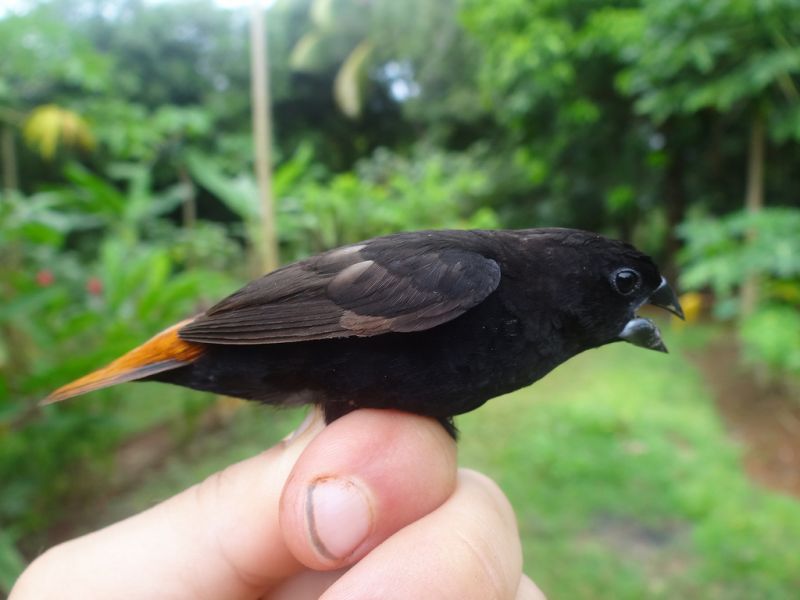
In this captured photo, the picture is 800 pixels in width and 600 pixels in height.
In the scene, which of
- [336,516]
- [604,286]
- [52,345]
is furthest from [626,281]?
[52,345]

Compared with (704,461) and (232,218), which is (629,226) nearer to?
(704,461)

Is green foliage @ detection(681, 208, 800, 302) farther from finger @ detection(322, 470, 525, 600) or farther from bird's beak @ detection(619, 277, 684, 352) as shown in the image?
finger @ detection(322, 470, 525, 600)

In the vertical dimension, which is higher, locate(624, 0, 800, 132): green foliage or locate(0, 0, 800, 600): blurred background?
locate(624, 0, 800, 132): green foliage

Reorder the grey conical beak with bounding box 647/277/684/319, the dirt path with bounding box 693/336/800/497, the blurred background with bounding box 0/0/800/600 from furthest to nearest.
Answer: the dirt path with bounding box 693/336/800/497
the blurred background with bounding box 0/0/800/600
the grey conical beak with bounding box 647/277/684/319

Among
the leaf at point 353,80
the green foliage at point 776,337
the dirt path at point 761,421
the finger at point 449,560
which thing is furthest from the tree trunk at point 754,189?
the leaf at point 353,80

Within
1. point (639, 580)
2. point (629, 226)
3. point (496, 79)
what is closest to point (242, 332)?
point (639, 580)

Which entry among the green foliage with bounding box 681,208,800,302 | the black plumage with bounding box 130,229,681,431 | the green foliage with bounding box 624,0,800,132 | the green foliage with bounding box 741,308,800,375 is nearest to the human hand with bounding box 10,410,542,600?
the black plumage with bounding box 130,229,681,431

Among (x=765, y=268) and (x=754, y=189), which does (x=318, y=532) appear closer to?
(x=765, y=268)
